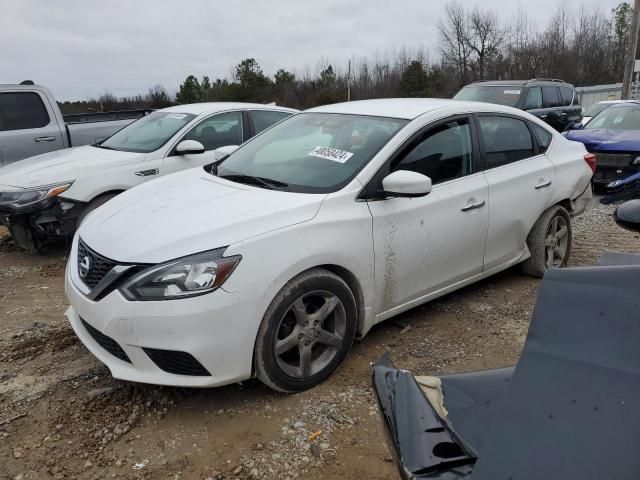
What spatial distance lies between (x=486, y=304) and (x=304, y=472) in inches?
95.7

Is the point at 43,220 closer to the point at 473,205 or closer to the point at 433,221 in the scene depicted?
the point at 433,221

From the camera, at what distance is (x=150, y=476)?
98.3 inches

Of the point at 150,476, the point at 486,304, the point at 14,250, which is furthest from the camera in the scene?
the point at 14,250

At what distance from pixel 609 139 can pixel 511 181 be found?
556 cm

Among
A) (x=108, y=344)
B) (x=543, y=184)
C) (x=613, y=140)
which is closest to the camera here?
(x=108, y=344)

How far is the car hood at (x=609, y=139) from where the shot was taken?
8.26 metres

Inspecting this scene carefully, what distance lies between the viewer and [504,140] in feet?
14.2

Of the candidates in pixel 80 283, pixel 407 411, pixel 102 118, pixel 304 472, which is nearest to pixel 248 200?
pixel 80 283

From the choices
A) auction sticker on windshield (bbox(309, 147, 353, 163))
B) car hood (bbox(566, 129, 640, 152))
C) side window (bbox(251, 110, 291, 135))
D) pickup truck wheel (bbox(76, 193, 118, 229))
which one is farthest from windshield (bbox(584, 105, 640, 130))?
pickup truck wheel (bbox(76, 193, 118, 229))

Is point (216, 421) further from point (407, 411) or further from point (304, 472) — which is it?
point (407, 411)

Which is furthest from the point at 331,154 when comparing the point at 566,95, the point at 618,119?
the point at 566,95

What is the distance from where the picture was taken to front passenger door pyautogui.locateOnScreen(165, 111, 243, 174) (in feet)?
19.7

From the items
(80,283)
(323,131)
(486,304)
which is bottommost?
(486,304)

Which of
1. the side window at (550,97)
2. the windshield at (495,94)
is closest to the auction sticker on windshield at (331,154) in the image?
the windshield at (495,94)
